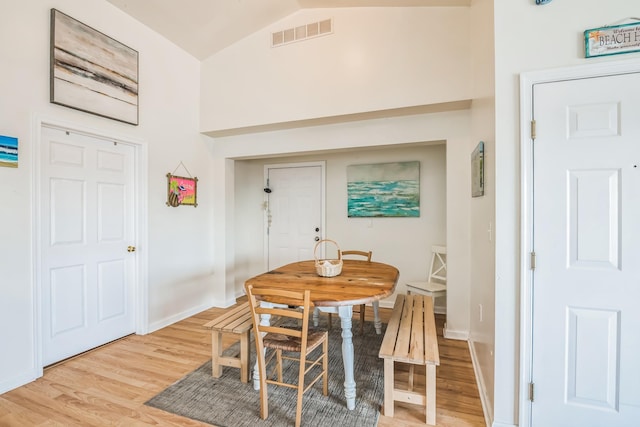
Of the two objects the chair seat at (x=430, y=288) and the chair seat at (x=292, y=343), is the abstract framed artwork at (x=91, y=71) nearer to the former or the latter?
the chair seat at (x=292, y=343)

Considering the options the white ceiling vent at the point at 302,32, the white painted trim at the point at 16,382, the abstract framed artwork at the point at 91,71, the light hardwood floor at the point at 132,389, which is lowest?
the light hardwood floor at the point at 132,389

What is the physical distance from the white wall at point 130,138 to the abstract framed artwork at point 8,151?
0.04 metres

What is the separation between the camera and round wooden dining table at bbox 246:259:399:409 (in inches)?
70.3

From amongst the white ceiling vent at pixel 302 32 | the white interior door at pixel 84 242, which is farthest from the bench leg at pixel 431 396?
the white ceiling vent at pixel 302 32

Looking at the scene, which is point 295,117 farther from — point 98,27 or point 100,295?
point 100,295

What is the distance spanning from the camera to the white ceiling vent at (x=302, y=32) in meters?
3.19

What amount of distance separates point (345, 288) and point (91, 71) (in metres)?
2.90
